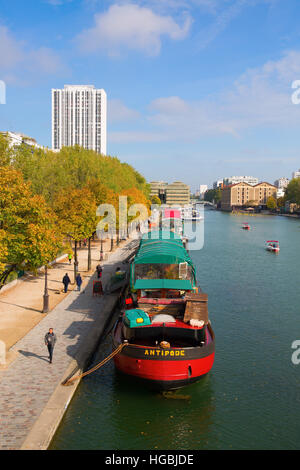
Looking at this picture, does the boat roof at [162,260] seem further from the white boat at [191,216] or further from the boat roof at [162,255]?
the white boat at [191,216]

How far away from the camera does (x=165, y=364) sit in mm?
16391

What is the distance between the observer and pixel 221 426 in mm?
15000

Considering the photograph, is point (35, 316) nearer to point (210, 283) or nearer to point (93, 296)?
point (93, 296)

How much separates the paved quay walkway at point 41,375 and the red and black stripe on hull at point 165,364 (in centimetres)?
255

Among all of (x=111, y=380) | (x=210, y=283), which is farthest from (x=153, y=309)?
(x=210, y=283)

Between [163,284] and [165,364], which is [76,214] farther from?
[165,364]

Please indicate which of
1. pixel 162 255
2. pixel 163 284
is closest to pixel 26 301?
pixel 162 255

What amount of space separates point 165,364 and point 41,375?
4904mm

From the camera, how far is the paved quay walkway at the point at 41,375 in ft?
40.8

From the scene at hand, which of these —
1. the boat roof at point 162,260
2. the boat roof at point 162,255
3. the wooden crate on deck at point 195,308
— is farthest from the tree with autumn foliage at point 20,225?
the wooden crate on deck at point 195,308

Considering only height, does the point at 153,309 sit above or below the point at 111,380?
above

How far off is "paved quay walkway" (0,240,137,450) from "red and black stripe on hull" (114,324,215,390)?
8.38 feet

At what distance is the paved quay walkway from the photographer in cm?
1243

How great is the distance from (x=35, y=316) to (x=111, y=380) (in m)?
8.26
